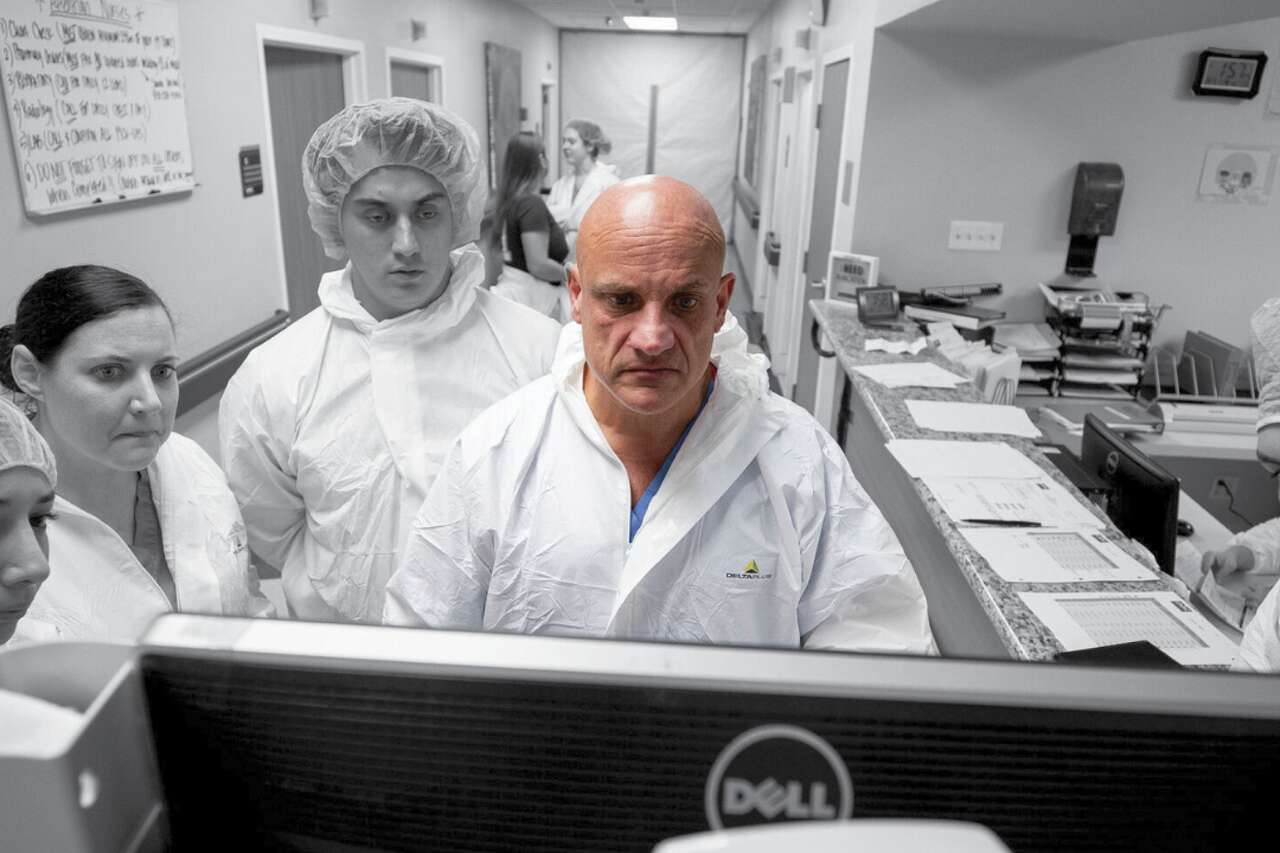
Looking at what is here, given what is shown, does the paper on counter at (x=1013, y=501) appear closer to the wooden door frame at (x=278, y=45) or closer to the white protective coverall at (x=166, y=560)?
the white protective coverall at (x=166, y=560)

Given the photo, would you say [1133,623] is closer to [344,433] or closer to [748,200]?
[344,433]

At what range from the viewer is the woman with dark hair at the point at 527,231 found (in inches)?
152

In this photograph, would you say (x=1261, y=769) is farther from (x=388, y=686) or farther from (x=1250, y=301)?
(x=1250, y=301)

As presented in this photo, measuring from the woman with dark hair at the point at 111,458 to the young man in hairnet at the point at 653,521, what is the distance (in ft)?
1.06

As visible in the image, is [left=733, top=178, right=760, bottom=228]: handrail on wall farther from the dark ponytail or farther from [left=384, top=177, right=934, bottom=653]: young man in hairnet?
the dark ponytail

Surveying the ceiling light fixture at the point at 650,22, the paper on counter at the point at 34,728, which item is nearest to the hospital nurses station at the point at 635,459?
the paper on counter at the point at 34,728

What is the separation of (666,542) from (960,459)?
1.16 metres

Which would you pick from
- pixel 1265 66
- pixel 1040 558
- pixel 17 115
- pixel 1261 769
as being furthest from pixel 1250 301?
pixel 17 115

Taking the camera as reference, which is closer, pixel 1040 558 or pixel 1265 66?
pixel 1040 558

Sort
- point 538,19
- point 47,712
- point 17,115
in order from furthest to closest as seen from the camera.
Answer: point 538,19 < point 17,115 < point 47,712

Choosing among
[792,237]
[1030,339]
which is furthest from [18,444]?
[792,237]

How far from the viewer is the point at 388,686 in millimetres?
408

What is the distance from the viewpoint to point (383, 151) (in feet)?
5.01

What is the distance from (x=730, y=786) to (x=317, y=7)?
12.6 feet
